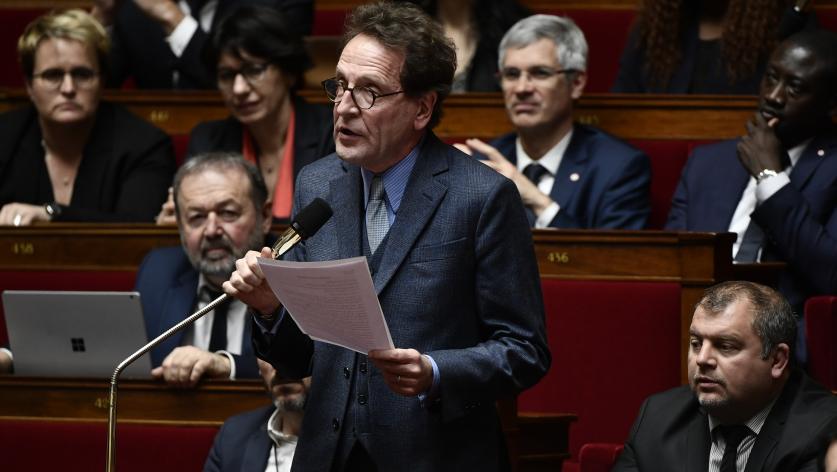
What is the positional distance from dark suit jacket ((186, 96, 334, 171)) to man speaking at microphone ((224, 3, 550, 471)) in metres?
0.70

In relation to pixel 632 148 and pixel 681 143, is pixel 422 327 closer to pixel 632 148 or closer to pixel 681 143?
pixel 632 148

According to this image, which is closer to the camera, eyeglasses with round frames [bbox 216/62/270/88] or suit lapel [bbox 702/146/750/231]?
suit lapel [bbox 702/146/750/231]

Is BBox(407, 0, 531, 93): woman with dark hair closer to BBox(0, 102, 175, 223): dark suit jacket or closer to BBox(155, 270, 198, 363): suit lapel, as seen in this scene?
BBox(0, 102, 175, 223): dark suit jacket

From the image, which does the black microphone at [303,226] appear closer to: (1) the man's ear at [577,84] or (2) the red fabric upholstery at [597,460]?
(2) the red fabric upholstery at [597,460]

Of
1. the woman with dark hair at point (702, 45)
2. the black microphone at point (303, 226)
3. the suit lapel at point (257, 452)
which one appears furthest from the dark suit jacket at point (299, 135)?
the black microphone at point (303, 226)

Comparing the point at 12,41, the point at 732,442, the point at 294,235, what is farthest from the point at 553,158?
the point at 12,41

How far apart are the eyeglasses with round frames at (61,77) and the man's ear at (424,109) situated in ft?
2.87

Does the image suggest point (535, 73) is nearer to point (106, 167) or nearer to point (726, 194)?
point (726, 194)

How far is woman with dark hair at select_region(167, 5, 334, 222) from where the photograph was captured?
1604 mm

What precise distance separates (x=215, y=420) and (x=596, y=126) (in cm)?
68

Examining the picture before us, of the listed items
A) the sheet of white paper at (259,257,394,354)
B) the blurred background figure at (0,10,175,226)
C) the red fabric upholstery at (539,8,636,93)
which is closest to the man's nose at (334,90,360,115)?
the sheet of white paper at (259,257,394,354)

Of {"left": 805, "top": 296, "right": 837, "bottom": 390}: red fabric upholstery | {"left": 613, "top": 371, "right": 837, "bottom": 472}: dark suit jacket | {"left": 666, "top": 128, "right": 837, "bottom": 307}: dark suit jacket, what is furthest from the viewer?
{"left": 666, "top": 128, "right": 837, "bottom": 307}: dark suit jacket

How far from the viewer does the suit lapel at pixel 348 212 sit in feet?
2.88

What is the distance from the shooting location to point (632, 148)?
1551 millimetres
